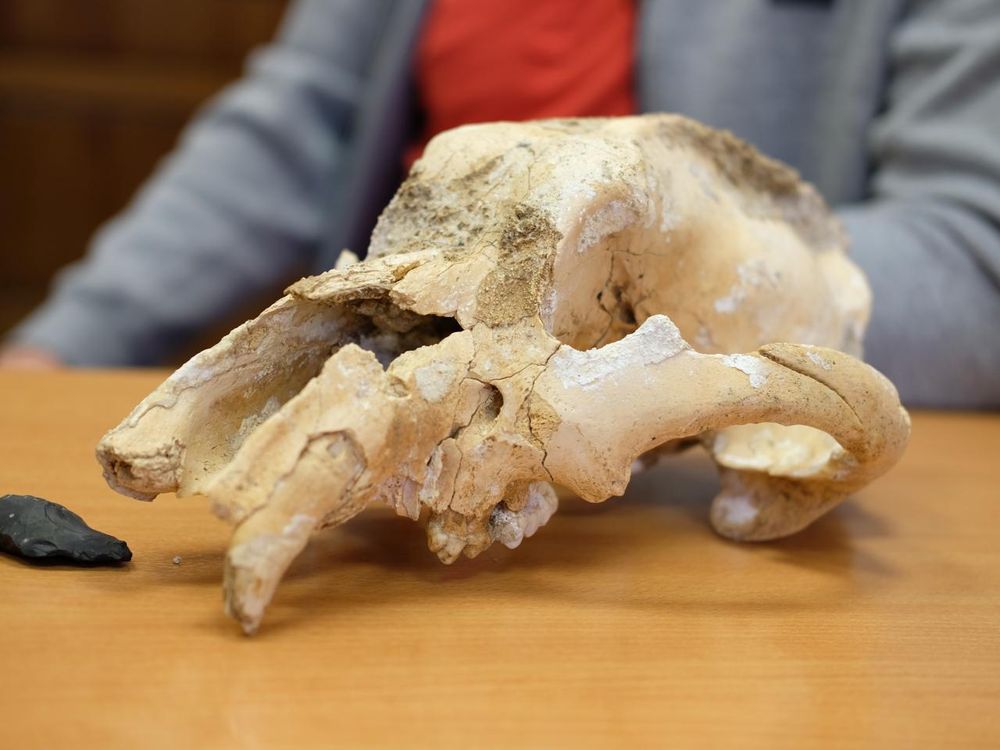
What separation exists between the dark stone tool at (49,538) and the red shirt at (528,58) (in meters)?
1.04

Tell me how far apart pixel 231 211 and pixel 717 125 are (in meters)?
0.79

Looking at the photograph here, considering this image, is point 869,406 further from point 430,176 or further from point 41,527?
point 41,527

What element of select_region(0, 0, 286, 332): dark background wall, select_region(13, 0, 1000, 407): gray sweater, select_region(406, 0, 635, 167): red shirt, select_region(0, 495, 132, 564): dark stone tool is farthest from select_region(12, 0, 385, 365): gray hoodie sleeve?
select_region(0, 495, 132, 564): dark stone tool

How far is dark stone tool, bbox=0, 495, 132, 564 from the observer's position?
2.19 feet

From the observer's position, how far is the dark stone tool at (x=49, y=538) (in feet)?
2.19

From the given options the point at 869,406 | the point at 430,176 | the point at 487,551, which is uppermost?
the point at 430,176

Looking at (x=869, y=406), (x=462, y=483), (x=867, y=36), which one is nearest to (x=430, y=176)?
(x=462, y=483)

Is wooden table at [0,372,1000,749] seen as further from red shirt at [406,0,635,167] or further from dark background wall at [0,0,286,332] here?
dark background wall at [0,0,286,332]

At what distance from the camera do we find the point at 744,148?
0.91 m

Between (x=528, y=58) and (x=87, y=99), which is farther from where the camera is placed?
(x=87, y=99)

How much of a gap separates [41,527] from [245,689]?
8.8 inches

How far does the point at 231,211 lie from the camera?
69.3 inches

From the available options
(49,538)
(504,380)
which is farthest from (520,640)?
(49,538)

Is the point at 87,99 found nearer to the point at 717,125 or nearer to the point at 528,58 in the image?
the point at 528,58
